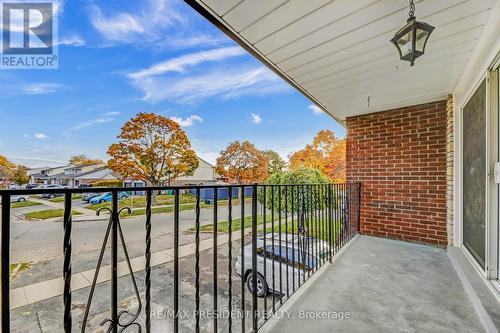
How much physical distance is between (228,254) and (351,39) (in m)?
1.84

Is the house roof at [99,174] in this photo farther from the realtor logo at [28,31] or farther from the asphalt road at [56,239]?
the realtor logo at [28,31]

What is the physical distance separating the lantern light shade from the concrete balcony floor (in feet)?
5.60

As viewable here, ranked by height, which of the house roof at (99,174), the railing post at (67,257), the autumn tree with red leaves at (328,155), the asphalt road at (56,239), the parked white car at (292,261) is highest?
the autumn tree with red leaves at (328,155)

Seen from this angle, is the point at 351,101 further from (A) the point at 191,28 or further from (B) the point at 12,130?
(B) the point at 12,130

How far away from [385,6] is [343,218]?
7.77 feet

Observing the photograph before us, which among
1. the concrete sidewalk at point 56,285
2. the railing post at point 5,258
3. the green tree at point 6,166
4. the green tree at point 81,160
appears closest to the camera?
the railing post at point 5,258

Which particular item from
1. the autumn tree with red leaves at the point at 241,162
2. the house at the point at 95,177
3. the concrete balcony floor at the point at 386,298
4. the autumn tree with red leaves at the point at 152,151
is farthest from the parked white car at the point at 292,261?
the house at the point at 95,177

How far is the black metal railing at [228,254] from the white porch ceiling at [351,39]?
3.84ft

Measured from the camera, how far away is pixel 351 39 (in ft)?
5.88

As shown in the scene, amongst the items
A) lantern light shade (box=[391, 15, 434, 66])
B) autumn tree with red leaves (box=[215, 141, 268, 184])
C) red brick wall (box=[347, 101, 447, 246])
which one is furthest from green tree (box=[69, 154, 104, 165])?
lantern light shade (box=[391, 15, 434, 66])

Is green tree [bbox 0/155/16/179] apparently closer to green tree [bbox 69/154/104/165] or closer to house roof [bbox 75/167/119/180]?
house roof [bbox 75/167/119/180]

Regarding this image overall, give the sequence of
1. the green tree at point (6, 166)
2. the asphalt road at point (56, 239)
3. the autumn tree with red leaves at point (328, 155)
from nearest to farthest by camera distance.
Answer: the asphalt road at point (56, 239) → the autumn tree with red leaves at point (328, 155) → the green tree at point (6, 166)

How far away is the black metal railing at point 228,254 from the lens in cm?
69

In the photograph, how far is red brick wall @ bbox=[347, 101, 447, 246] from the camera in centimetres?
317
